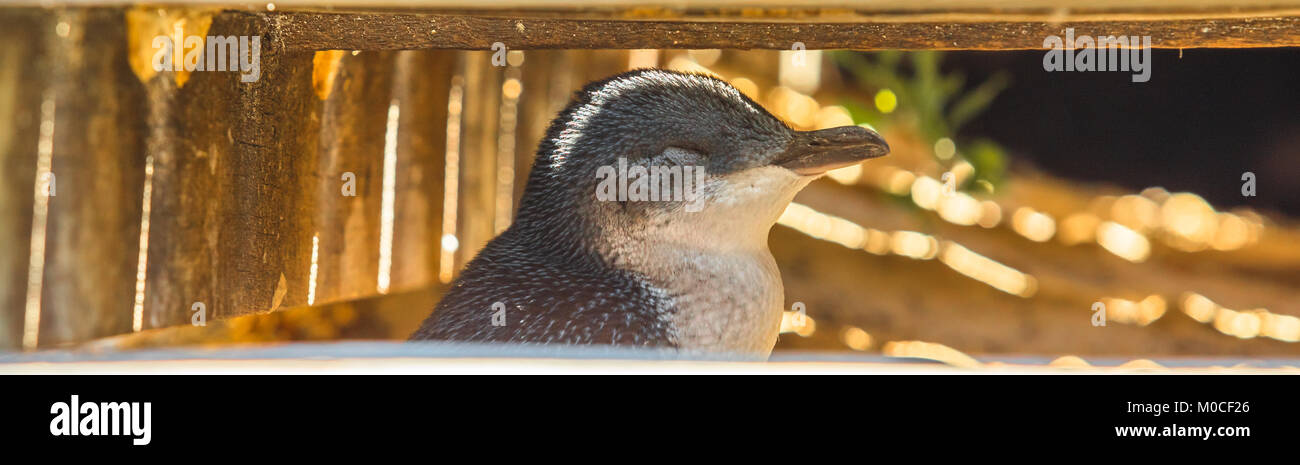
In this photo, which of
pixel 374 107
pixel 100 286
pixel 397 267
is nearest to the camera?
pixel 100 286

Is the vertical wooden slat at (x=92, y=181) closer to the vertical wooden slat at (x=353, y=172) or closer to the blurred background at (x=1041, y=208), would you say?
the vertical wooden slat at (x=353, y=172)

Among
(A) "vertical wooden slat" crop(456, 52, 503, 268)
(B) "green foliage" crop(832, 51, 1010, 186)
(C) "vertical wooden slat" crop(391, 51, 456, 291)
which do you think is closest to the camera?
(C) "vertical wooden slat" crop(391, 51, 456, 291)

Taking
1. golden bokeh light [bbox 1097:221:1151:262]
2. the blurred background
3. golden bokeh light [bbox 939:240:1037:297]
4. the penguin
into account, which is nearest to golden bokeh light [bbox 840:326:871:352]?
the blurred background

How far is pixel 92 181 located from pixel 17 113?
0.11m

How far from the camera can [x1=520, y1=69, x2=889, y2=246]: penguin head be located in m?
1.40

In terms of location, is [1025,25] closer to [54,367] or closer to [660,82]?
[660,82]

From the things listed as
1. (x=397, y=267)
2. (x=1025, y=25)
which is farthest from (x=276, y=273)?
(x=1025, y=25)

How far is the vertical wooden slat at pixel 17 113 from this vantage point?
1.28 metres

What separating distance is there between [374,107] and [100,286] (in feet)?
2.01

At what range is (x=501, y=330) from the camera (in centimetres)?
136

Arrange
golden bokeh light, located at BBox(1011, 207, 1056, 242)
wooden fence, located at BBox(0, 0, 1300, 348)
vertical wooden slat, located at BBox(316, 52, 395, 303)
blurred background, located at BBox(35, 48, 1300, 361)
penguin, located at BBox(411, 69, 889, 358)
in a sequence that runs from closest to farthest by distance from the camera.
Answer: wooden fence, located at BBox(0, 0, 1300, 348), penguin, located at BBox(411, 69, 889, 358), vertical wooden slat, located at BBox(316, 52, 395, 303), blurred background, located at BBox(35, 48, 1300, 361), golden bokeh light, located at BBox(1011, 207, 1056, 242)

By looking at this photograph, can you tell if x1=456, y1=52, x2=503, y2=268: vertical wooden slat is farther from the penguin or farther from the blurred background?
the penguin

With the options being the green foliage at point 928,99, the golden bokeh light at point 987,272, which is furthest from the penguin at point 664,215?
the golden bokeh light at point 987,272

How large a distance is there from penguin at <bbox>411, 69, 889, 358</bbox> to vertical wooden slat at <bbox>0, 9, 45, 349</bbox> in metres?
0.44
